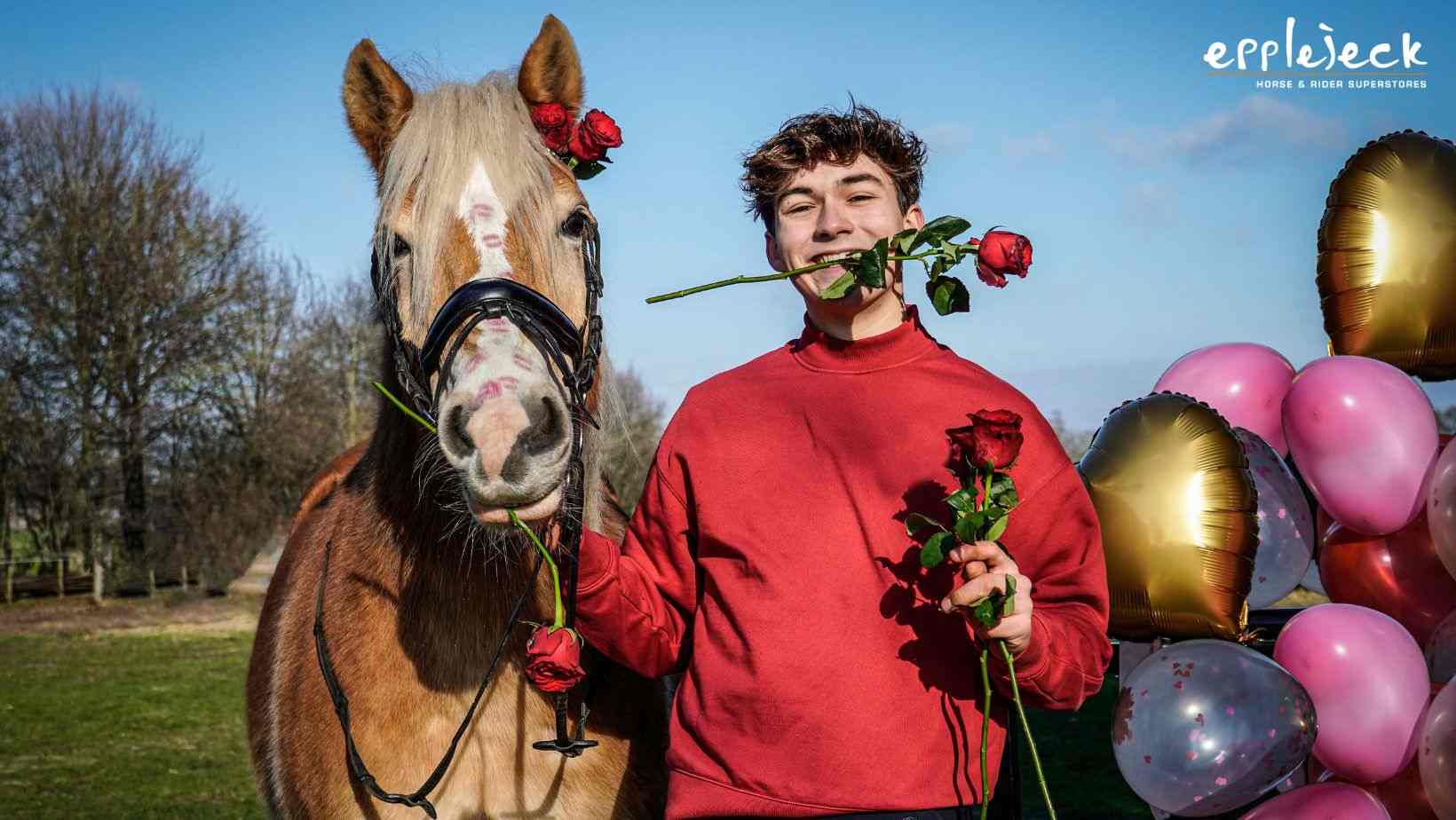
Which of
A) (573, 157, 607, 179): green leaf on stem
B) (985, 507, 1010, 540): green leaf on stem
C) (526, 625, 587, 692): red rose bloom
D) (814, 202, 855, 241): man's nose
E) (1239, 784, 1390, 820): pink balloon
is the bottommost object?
(1239, 784, 1390, 820): pink balloon

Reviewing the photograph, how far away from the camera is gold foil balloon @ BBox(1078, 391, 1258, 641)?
2.90 m

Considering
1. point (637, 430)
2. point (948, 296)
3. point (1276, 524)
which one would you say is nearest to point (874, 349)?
point (948, 296)

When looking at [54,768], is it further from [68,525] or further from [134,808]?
[68,525]

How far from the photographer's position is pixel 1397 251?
132 inches

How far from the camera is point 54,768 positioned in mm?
8148

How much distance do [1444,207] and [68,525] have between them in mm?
24663

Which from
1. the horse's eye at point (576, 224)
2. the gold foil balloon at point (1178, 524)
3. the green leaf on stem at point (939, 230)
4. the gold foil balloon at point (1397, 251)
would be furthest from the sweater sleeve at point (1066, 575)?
the gold foil balloon at point (1397, 251)

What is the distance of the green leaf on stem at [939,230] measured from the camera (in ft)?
7.34

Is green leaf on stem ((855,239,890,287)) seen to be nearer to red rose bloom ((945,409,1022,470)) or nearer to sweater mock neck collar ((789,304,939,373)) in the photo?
sweater mock neck collar ((789,304,939,373))

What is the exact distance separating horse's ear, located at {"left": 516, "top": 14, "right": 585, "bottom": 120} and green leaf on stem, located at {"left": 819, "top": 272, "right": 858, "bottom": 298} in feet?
2.71

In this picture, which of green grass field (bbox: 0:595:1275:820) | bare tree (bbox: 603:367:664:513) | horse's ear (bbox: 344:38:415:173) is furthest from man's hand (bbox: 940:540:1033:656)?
bare tree (bbox: 603:367:664:513)

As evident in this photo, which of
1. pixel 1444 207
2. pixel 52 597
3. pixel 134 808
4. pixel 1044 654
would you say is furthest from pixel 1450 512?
pixel 52 597

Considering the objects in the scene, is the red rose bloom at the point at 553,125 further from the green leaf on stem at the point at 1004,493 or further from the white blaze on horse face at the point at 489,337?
the green leaf on stem at the point at 1004,493

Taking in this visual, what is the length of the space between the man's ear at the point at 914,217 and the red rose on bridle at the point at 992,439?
27.5 inches
